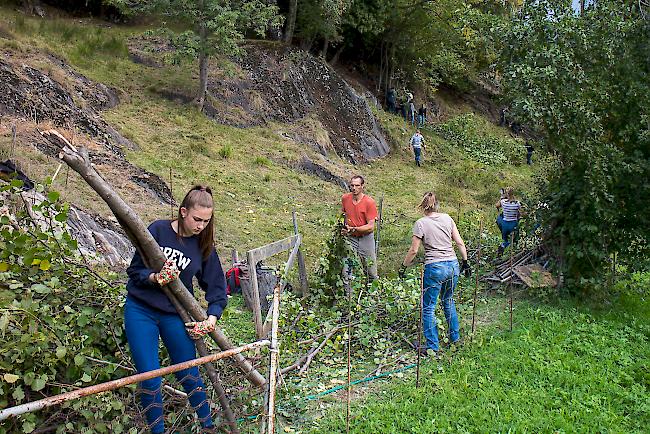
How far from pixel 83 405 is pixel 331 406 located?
199 centimetres

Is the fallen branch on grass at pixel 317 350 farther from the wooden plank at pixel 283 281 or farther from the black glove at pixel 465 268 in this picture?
the black glove at pixel 465 268

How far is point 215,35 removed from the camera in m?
15.4

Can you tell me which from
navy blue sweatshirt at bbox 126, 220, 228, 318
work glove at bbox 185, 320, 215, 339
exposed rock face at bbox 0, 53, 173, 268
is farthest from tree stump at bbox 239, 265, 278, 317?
work glove at bbox 185, 320, 215, 339

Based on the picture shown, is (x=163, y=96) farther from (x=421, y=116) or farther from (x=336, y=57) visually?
(x=421, y=116)

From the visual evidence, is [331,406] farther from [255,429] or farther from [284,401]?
[255,429]

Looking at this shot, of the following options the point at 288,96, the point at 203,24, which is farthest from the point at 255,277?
the point at 288,96

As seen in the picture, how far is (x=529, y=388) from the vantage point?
4488mm

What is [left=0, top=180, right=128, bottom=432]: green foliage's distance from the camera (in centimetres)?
267

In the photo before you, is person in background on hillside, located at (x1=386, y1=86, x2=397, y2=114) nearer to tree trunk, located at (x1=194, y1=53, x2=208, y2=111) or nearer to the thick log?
tree trunk, located at (x1=194, y1=53, x2=208, y2=111)

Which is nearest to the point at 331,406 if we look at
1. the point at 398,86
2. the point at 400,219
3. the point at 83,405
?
the point at 83,405

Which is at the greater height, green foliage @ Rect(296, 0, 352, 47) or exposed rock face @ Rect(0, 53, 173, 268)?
green foliage @ Rect(296, 0, 352, 47)

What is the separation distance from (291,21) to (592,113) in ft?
54.7

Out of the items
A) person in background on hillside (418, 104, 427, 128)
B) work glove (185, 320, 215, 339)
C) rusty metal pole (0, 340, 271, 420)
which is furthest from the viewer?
person in background on hillside (418, 104, 427, 128)

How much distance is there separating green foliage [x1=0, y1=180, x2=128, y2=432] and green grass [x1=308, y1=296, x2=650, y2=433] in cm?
159
